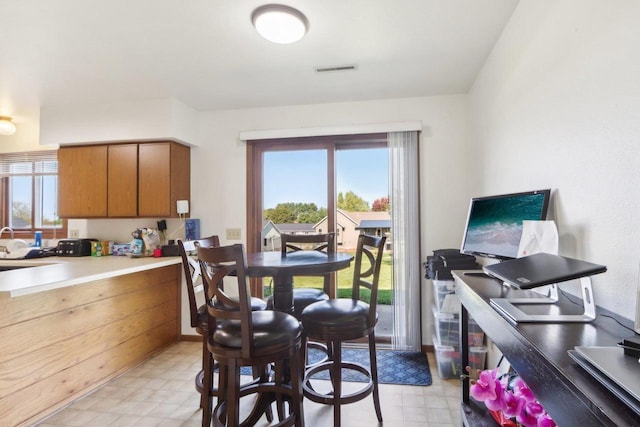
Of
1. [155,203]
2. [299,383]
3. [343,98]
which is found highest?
[343,98]

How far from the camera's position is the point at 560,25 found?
1388 mm

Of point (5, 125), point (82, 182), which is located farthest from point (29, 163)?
point (82, 182)

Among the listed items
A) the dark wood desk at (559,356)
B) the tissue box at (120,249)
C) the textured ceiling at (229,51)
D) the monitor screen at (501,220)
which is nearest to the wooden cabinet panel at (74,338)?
the tissue box at (120,249)

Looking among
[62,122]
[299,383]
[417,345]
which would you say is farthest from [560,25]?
[62,122]

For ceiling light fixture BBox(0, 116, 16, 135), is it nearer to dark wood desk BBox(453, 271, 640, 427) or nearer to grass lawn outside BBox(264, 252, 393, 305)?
grass lawn outside BBox(264, 252, 393, 305)

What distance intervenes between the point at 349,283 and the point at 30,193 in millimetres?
4126

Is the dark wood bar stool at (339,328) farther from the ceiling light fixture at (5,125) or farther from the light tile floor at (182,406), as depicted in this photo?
the ceiling light fixture at (5,125)

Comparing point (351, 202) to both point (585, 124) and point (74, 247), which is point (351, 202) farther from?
point (74, 247)

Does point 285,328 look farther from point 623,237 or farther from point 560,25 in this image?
point 560,25

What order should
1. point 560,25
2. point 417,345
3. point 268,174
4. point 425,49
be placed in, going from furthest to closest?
point 268,174
point 417,345
point 425,49
point 560,25

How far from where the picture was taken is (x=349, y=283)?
11.3ft

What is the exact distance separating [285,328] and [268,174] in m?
2.18

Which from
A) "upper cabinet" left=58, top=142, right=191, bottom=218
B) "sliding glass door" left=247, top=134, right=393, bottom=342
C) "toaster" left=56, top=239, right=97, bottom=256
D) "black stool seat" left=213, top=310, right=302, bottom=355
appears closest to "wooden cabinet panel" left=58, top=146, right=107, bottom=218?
"upper cabinet" left=58, top=142, right=191, bottom=218

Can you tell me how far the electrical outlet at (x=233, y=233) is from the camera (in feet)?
11.4
